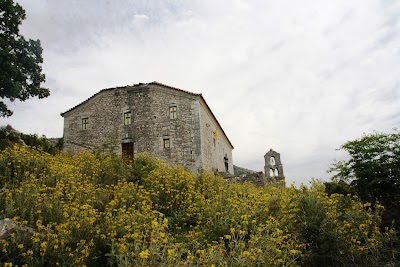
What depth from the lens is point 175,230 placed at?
6660 millimetres

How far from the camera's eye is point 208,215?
6328mm

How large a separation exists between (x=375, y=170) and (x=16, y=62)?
1690 cm

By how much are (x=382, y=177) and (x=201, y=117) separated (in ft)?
40.0

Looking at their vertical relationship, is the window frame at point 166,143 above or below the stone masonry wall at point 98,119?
below

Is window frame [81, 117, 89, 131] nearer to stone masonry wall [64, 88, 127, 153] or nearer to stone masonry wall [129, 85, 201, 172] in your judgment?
stone masonry wall [64, 88, 127, 153]

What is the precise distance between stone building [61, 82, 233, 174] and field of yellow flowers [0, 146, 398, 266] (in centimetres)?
1015

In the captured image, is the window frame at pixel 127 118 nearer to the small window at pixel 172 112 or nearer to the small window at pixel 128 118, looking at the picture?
the small window at pixel 128 118

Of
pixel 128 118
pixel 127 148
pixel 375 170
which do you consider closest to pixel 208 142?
pixel 127 148

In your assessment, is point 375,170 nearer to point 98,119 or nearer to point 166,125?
point 166,125

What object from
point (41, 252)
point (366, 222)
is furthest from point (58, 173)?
point (366, 222)

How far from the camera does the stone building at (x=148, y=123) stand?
18094mm

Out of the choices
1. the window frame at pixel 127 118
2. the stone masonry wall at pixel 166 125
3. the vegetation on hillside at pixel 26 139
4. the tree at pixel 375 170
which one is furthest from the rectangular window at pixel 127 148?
the tree at pixel 375 170

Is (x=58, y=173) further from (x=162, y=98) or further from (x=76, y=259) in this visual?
(x=162, y=98)

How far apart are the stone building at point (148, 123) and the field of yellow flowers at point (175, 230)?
10.2 m
